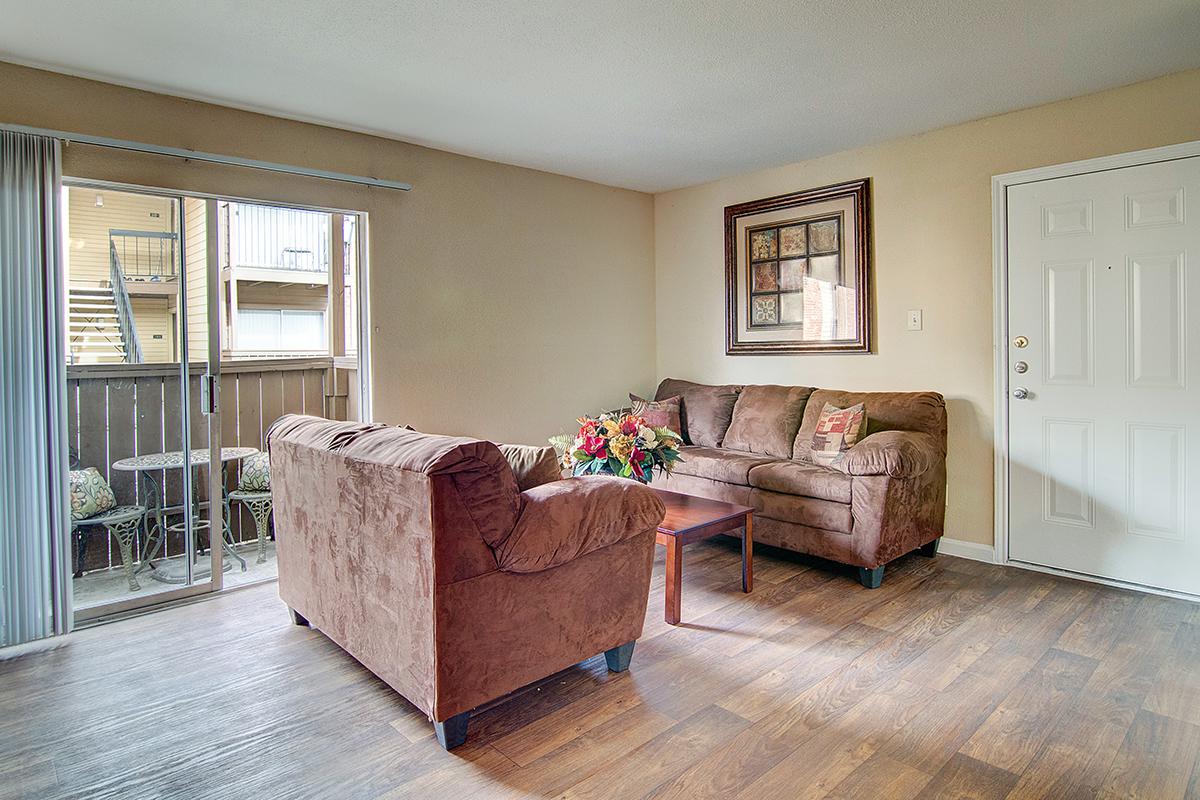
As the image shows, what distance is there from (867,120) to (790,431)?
1.85 m

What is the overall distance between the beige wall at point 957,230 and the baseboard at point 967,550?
0.15 feet

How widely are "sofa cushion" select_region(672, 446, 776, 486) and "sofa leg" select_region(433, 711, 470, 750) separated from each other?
2.16 meters

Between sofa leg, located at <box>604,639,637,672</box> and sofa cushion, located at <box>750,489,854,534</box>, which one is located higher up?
sofa cushion, located at <box>750,489,854,534</box>

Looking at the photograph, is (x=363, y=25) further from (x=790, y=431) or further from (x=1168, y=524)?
(x=1168, y=524)

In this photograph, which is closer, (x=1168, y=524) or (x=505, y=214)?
(x=1168, y=524)

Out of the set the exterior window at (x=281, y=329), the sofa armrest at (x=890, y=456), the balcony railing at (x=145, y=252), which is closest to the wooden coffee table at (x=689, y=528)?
the sofa armrest at (x=890, y=456)

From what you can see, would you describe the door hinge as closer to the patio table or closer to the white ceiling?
the patio table

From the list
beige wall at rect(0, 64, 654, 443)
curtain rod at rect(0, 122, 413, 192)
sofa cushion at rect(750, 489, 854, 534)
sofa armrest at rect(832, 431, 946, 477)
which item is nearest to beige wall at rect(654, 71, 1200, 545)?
sofa armrest at rect(832, 431, 946, 477)

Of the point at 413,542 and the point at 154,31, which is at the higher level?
the point at 154,31

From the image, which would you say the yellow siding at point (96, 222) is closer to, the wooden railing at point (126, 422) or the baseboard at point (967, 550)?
the wooden railing at point (126, 422)

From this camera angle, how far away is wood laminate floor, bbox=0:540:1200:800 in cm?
190

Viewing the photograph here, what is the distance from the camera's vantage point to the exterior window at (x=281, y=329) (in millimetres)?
5219

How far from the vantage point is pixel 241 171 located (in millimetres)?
3451

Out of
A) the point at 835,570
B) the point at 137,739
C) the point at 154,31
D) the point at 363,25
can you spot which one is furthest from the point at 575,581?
the point at 154,31
